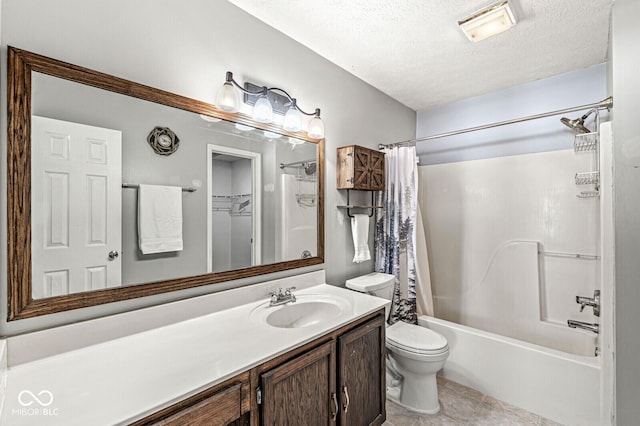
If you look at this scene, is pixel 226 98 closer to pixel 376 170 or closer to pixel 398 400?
pixel 376 170

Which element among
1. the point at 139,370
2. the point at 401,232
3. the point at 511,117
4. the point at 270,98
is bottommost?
the point at 139,370

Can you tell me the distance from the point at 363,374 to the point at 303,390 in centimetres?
45

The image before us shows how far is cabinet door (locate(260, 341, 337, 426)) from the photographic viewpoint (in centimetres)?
104

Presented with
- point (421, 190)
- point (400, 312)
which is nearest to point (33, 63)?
point (400, 312)

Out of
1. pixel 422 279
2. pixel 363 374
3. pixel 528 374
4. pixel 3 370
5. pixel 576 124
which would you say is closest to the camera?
pixel 3 370

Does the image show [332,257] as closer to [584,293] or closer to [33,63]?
[33,63]

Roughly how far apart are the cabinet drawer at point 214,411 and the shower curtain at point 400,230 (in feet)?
5.27

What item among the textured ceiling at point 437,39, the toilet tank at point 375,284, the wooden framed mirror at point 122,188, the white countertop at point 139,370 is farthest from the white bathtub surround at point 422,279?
the white countertop at point 139,370

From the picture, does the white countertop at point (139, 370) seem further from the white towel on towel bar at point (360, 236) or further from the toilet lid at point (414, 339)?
the white towel on towel bar at point (360, 236)

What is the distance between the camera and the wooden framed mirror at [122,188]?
37.8 inches

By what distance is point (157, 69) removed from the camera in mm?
1277

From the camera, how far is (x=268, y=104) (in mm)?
1615

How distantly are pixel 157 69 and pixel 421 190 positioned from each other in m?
2.51

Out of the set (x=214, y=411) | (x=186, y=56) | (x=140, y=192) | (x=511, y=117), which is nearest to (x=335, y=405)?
(x=214, y=411)
